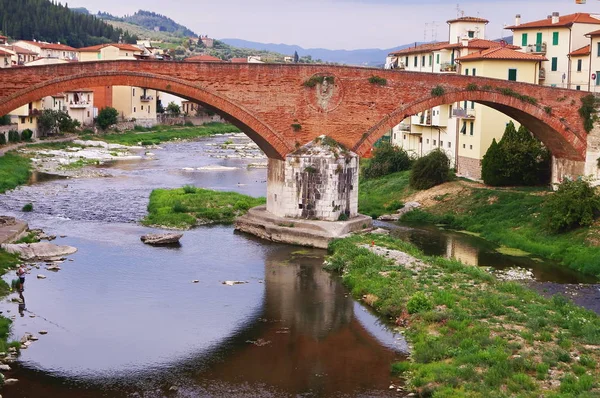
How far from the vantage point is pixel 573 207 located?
24.5 m

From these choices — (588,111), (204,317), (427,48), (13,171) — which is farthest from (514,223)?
(13,171)

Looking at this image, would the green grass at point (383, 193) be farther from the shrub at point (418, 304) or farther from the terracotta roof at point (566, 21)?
the shrub at point (418, 304)

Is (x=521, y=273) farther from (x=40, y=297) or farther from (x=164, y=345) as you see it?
(x=40, y=297)

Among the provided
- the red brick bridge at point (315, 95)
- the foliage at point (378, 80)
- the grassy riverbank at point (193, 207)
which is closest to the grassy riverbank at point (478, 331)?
the red brick bridge at point (315, 95)

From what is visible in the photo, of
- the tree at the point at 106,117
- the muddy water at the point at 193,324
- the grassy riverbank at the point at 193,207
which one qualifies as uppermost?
the tree at the point at 106,117

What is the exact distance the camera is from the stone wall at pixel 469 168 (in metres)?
33.8

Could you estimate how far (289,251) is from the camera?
23.5 m

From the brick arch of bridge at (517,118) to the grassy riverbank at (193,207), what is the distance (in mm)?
5502

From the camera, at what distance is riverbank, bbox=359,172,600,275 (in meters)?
23.4

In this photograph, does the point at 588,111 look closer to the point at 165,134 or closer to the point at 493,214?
the point at 493,214

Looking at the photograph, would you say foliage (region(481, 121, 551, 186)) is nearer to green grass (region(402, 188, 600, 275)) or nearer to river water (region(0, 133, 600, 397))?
green grass (region(402, 188, 600, 275))

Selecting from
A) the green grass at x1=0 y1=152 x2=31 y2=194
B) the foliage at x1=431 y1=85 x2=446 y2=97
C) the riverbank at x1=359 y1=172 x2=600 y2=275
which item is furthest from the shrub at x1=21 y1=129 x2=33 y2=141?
the foliage at x1=431 y1=85 x2=446 y2=97

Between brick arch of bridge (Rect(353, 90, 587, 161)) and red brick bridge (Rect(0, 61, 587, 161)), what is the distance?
34 millimetres

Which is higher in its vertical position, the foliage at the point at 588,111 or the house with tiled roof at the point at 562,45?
the house with tiled roof at the point at 562,45
